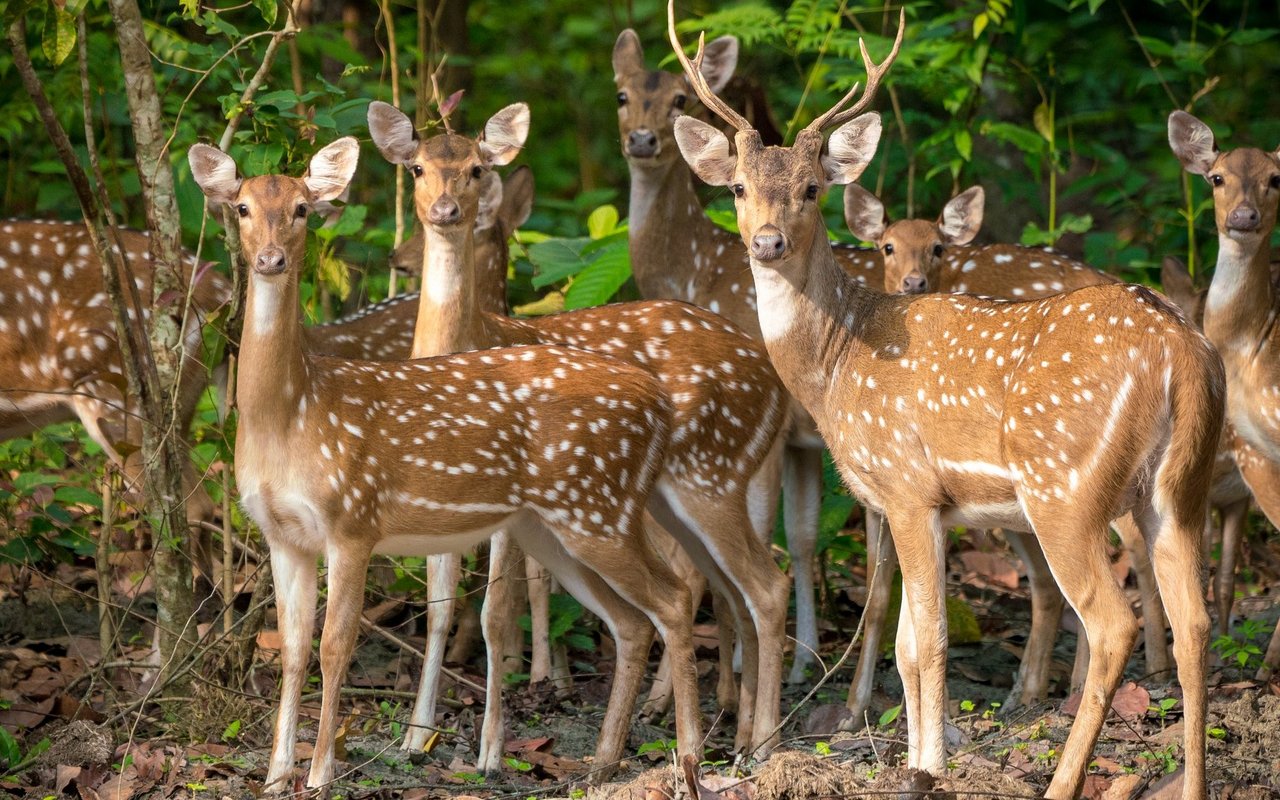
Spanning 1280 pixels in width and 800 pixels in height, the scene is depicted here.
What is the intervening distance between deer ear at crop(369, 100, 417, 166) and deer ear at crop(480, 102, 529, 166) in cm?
30

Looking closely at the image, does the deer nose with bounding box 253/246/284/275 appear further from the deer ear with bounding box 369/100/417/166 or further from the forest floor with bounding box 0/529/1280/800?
the forest floor with bounding box 0/529/1280/800

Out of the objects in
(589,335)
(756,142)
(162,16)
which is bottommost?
(589,335)

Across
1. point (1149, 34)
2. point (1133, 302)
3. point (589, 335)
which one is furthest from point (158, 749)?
point (1149, 34)

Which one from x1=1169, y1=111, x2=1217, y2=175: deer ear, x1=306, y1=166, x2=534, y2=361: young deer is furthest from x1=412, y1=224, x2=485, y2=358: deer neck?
x1=1169, y1=111, x2=1217, y2=175: deer ear

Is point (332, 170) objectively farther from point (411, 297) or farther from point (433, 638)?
point (411, 297)

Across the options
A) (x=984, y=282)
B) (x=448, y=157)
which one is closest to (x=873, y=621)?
(x=984, y=282)

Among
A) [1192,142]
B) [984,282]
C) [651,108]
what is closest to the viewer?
[1192,142]

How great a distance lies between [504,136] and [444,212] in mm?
580

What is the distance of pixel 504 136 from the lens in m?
6.96

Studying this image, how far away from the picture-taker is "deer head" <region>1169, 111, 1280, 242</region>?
684 cm

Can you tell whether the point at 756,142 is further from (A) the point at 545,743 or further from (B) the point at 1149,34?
(B) the point at 1149,34

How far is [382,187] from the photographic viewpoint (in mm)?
11797

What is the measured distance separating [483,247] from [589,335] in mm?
1188

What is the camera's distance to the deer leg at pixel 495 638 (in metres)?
6.15
